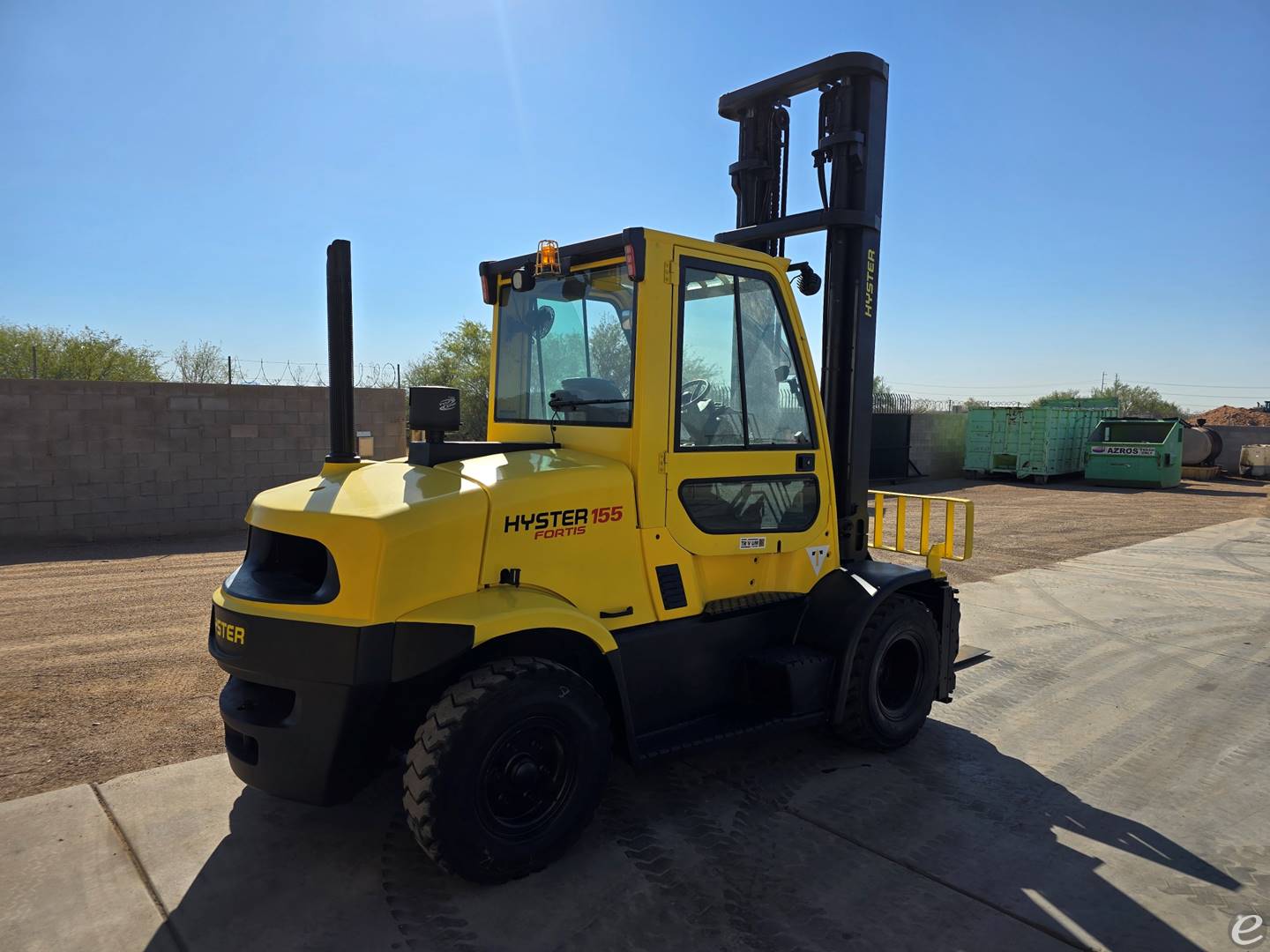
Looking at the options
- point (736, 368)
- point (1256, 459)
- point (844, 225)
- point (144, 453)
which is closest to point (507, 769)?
point (736, 368)

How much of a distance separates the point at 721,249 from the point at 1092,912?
3.11 meters

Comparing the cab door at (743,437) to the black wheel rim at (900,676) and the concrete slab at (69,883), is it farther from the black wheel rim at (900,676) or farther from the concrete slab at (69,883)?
the concrete slab at (69,883)

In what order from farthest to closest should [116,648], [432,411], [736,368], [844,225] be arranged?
[116,648], [844,225], [736,368], [432,411]

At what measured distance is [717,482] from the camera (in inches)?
153

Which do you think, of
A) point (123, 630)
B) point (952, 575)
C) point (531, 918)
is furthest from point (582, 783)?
point (952, 575)

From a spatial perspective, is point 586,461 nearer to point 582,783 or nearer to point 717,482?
point 717,482

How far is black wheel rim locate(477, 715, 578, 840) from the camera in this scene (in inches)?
121

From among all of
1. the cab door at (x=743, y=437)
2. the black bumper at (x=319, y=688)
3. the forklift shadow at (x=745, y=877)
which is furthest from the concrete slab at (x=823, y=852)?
the cab door at (x=743, y=437)

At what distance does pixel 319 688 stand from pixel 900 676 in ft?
10.5

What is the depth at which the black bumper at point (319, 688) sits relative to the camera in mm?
2898

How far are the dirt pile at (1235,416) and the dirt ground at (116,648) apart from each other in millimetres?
A: 28741

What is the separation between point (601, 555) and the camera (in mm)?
3492

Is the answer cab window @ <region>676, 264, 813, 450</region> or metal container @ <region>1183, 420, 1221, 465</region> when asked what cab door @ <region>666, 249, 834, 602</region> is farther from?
metal container @ <region>1183, 420, 1221, 465</region>

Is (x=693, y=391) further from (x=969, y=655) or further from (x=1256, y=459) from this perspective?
(x=1256, y=459)
